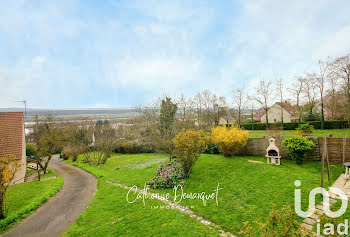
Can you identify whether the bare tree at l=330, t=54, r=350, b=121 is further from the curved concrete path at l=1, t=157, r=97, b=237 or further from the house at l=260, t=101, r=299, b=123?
the curved concrete path at l=1, t=157, r=97, b=237

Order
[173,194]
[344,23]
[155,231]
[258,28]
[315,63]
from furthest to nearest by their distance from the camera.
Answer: [315,63] < [258,28] < [344,23] < [173,194] < [155,231]

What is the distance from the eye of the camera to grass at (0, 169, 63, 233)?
7.29 m

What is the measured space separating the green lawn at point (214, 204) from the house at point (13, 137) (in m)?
10.6

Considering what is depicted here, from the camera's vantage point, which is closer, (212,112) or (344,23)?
(344,23)

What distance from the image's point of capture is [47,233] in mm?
6117

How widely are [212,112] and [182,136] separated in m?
26.2

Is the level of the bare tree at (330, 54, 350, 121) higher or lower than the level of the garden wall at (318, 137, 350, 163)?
higher

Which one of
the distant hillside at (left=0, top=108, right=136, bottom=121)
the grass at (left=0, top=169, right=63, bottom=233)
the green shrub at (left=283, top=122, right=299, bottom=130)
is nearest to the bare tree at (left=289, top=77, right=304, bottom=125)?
the green shrub at (left=283, top=122, right=299, bottom=130)

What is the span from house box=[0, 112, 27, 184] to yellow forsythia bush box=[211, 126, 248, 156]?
56.7 feet

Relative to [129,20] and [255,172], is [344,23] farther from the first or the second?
[129,20]

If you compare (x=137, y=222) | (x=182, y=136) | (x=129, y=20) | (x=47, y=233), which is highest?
(x=129, y=20)

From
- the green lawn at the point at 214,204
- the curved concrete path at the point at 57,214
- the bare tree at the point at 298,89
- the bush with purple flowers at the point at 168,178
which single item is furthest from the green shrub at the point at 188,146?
the bare tree at the point at 298,89

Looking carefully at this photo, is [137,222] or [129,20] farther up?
[129,20]

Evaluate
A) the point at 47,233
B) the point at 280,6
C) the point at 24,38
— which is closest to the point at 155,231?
the point at 47,233
